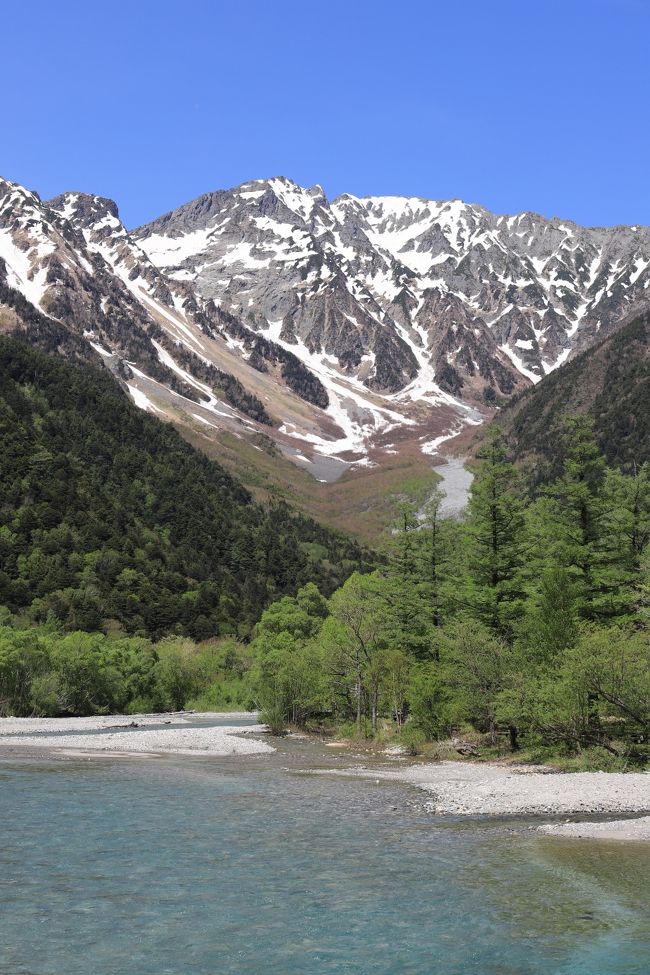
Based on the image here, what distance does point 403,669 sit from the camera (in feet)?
217

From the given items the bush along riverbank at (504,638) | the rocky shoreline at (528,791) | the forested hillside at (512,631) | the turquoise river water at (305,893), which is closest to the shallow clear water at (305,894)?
the turquoise river water at (305,893)

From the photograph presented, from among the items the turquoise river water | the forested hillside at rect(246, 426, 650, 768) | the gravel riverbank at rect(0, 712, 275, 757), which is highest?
the forested hillside at rect(246, 426, 650, 768)

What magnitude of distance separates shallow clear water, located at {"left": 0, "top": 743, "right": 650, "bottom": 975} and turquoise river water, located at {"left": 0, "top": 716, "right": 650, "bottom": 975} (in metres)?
0.06

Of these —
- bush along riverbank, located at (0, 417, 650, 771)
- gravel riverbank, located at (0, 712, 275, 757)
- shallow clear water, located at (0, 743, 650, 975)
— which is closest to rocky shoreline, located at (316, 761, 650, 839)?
shallow clear water, located at (0, 743, 650, 975)

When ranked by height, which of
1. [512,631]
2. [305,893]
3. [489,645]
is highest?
[512,631]

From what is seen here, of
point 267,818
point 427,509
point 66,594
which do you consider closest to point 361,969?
point 267,818

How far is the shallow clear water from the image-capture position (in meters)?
17.5

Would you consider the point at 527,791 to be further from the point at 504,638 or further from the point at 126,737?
the point at 126,737

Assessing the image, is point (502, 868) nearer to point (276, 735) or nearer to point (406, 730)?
point (406, 730)

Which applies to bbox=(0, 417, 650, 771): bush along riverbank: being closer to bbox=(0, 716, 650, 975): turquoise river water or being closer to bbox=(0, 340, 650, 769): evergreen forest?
bbox=(0, 340, 650, 769): evergreen forest

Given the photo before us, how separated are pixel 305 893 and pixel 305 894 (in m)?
0.10

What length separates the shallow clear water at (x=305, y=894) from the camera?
690 inches

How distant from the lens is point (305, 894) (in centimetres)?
2209

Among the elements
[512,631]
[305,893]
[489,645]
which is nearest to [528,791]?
[489,645]
